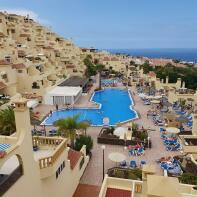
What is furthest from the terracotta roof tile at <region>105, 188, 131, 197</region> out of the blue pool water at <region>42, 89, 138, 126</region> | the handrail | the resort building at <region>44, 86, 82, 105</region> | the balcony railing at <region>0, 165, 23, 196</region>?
the resort building at <region>44, 86, 82, 105</region>

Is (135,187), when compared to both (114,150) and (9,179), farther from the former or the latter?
(114,150)

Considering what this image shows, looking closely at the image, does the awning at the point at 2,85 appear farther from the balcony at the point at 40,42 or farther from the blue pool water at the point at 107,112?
the balcony at the point at 40,42

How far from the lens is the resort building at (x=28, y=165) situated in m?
8.23

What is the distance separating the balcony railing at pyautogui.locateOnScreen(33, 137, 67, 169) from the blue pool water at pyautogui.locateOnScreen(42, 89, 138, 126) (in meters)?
16.3

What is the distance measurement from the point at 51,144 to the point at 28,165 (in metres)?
3.75

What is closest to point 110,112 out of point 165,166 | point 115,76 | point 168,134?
point 168,134

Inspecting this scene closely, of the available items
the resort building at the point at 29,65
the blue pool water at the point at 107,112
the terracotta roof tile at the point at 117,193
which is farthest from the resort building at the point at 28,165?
the resort building at the point at 29,65

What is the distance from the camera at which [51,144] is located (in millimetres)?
12875

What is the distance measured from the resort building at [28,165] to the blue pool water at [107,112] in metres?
16.4

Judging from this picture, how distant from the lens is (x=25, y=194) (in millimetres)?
9094

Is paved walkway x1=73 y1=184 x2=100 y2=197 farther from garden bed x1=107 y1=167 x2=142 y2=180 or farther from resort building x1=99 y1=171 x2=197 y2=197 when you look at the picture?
resort building x1=99 y1=171 x2=197 y2=197

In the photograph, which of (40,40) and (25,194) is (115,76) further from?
(25,194)

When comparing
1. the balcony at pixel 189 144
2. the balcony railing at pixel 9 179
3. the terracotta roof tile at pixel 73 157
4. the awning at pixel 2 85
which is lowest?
the balcony at pixel 189 144

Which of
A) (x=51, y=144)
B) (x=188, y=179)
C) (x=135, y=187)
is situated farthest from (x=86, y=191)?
(x=188, y=179)
